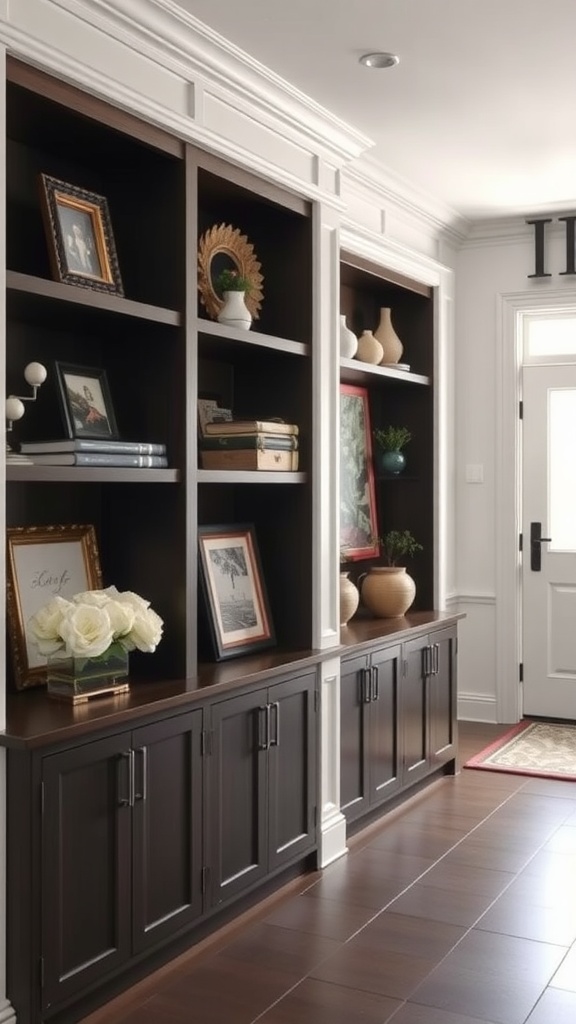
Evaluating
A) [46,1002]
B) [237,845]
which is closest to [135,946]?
[46,1002]

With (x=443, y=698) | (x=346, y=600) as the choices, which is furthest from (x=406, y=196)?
(x=443, y=698)

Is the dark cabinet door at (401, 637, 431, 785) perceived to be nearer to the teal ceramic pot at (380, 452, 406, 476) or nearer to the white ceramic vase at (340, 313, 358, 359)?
the teal ceramic pot at (380, 452, 406, 476)

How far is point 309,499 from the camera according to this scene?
391cm

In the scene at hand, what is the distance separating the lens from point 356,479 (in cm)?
509

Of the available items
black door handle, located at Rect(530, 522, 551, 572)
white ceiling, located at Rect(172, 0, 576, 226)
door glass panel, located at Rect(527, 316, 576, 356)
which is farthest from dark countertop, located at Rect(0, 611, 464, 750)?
door glass panel, located at Rect(527, 316, 576, 356)

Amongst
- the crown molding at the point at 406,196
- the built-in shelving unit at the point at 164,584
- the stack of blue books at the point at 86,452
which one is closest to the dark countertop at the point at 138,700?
the built-in shelving unit at the point at 164,584

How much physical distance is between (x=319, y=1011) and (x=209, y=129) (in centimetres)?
253

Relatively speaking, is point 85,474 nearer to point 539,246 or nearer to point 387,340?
point 387,340

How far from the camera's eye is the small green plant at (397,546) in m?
5.17

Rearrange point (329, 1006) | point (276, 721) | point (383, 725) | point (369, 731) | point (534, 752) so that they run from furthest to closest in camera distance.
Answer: point (534, 752), point (383, 725), point (369, 731), point (276, 721), point (329, 1006)

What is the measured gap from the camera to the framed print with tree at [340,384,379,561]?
4957 mm

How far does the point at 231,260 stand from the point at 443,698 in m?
2.31

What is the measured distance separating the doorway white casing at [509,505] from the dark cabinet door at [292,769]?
8.47 ft

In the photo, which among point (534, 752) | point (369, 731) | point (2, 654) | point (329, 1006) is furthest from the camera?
point (534, 752)
